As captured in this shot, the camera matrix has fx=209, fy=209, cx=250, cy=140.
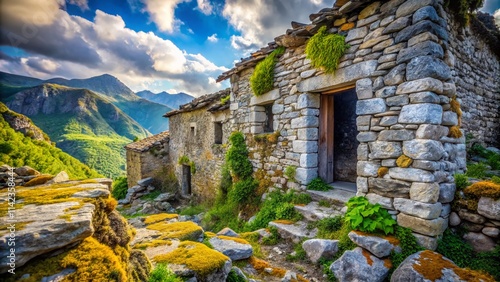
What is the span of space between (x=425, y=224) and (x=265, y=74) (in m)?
4.45

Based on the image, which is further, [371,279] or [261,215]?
[261,215]

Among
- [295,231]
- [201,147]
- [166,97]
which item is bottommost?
[295,231]

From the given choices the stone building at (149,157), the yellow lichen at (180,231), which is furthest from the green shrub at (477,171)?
the stone building at (149,157)

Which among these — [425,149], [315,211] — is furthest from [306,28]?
[315,211]

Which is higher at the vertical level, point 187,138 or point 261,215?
point 187,138

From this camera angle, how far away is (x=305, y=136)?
477 centimetres

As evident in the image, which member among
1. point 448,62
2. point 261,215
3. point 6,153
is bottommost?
point 261,215

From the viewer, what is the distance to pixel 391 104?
3.33 m

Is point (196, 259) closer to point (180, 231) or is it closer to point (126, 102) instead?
→ point (180, 231)

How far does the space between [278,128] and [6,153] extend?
17.1 metres

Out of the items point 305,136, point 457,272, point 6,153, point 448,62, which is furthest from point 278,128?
point 6,153

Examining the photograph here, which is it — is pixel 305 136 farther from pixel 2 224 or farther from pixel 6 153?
pixel 6 153

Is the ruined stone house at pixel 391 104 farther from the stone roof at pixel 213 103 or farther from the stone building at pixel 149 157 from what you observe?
the stone building at pixel 149 157

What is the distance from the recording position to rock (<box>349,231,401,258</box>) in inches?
114
